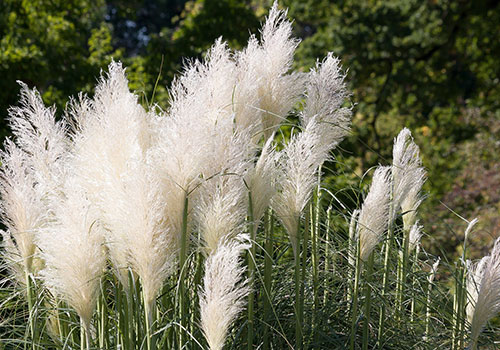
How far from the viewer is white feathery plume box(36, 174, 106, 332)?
204 centimetres

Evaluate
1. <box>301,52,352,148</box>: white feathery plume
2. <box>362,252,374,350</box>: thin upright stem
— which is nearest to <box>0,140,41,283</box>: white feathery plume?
<box>301,52,352,148</box>: white feathery plume

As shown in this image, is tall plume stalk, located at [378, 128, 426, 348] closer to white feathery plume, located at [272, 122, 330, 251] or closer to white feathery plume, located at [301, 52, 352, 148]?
white feathery plume, located at [301, 52, 352, 148]

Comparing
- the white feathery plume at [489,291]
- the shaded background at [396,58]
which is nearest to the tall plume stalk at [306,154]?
the white feathery plume at [489,291]

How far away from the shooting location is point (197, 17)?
28.8 ft

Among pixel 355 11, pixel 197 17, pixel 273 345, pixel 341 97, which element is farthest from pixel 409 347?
pixel 355 11

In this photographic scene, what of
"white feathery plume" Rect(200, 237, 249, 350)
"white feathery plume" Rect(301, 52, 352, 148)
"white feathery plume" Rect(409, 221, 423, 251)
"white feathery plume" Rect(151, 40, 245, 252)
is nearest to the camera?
"white feathery plume" Rect(200, 237, 249, 350)

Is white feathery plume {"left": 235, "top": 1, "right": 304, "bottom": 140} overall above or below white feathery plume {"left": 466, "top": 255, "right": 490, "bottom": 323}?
above

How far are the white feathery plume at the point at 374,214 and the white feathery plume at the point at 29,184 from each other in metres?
1.11

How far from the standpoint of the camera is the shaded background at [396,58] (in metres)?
8.62

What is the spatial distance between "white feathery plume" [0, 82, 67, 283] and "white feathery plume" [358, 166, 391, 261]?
3.65 ft

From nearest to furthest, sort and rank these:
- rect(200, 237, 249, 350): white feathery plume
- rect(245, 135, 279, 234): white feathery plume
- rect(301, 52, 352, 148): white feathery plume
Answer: rect(200, 237, 249, 350): white feathery plume → rect(245, 135, 279, 234): white feathery plume → rect(301, 52, 352, 148): white feathery plume

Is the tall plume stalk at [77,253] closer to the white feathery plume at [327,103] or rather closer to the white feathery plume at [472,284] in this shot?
the white feathery plume at [327,103]

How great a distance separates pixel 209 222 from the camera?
2.03 m

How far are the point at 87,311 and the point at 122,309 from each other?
0.41 m
